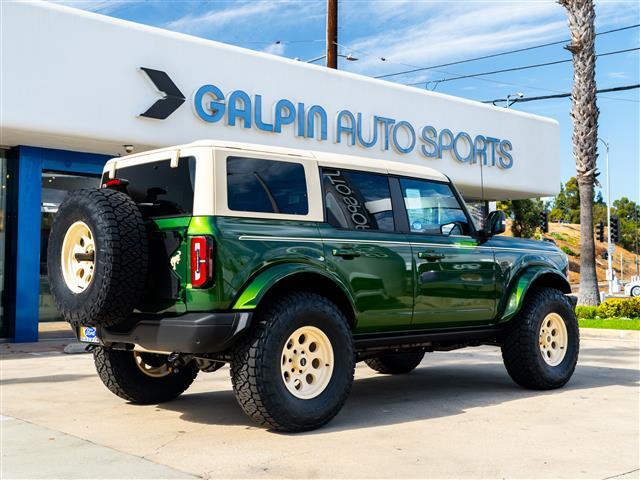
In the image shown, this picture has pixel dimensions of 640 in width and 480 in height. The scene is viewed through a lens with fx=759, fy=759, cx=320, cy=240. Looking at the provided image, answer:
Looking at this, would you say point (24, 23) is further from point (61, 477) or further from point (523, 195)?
point (523, 195)

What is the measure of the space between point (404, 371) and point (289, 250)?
12.9ft

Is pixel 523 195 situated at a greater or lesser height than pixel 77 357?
greater

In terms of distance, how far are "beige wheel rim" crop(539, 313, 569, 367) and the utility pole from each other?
1278 cm

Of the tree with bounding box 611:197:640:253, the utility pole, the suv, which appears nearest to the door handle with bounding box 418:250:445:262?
the suv

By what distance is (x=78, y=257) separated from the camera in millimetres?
5555

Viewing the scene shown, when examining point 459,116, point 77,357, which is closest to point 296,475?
point 77,357

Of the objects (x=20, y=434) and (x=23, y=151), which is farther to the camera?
(x=23, y=151)

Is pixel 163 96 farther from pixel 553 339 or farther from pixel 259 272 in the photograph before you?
pixel 259 272

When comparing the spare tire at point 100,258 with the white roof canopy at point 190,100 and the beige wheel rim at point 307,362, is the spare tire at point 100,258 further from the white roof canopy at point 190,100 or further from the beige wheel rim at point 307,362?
the white roof canopy at point 190,100

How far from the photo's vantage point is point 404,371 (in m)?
9.09

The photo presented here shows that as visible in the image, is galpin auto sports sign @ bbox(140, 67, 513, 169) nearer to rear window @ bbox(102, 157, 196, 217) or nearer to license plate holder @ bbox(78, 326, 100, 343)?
rear window @ bbox(102, 157, 196, 217)

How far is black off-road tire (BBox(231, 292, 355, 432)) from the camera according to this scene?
530 centimetres

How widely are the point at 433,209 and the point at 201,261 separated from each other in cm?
273

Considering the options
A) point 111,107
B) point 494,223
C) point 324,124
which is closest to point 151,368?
point 494,223
